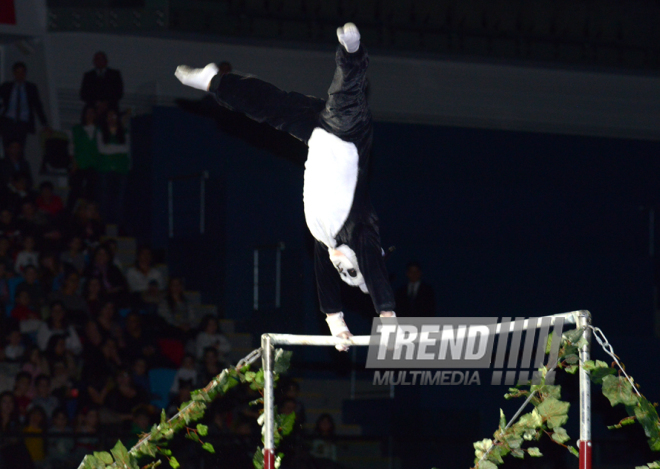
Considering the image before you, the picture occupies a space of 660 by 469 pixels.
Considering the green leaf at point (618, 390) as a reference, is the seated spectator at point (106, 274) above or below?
above

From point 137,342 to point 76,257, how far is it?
3.46ft

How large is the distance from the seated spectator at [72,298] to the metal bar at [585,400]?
5.03m

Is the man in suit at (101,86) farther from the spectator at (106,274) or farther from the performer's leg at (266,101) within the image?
the performer's leg at (266,101)

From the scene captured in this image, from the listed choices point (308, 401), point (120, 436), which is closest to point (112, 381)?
point (120, 436)

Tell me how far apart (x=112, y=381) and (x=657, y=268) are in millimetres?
6442

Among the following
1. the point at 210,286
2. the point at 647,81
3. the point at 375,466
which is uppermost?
the point at 647,81

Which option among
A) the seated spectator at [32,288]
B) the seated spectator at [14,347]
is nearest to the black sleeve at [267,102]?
the seated spectator at [14,347]

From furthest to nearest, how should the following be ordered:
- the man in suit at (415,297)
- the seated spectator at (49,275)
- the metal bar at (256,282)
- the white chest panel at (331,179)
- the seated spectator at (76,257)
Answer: the metal bar at (256,282) < the seated spectator at (76,257) < the seated spectator at (49,275) < the man in suit at (415,297) < the white chest panel at (331,179)

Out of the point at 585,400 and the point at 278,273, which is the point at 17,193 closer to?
the point at 278,273

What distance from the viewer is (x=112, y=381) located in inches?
306

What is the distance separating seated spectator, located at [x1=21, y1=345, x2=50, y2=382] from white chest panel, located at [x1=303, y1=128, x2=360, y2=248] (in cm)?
394

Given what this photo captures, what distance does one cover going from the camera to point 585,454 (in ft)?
13.0

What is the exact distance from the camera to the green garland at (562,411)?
3992mm

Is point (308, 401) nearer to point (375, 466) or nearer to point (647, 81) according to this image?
point (375, 466)
